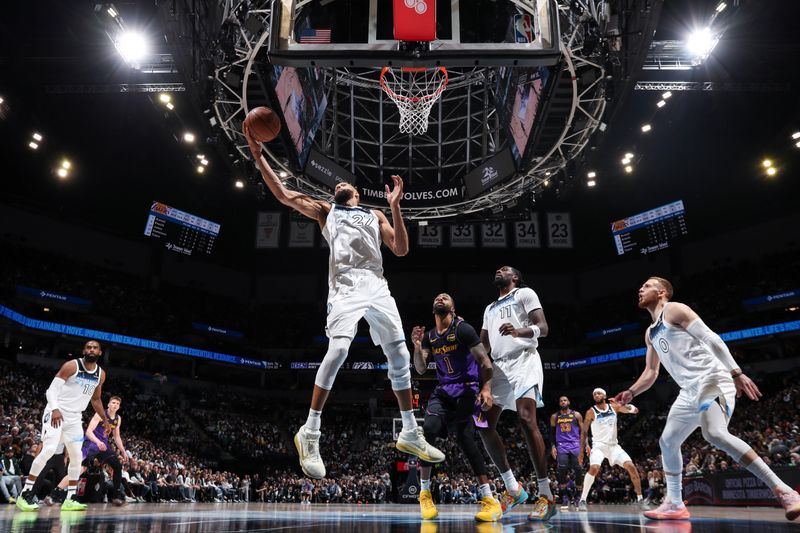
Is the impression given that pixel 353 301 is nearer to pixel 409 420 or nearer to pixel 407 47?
pixel 409 420

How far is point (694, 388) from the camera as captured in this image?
15.5 ft

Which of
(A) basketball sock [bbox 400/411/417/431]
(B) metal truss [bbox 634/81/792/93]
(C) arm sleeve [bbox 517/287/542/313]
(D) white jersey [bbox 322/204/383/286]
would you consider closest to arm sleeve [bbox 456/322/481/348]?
(C) arm sleeve [bbox 517/287/542/313]

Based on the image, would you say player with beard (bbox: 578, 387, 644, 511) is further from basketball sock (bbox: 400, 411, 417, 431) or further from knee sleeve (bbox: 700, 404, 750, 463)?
basketball sock (bbox: 400, 411, 417, 431)

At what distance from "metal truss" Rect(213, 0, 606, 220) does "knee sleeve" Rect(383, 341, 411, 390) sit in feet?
27.2

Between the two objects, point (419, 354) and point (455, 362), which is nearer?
point (455, 362)

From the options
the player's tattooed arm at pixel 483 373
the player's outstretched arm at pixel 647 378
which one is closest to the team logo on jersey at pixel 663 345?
the player's outstretched arm at pixel 647 378

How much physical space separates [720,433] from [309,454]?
128 inches

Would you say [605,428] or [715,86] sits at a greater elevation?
[715,86]

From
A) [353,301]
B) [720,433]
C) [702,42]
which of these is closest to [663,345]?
[720,433]

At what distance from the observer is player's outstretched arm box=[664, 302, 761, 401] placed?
448cm

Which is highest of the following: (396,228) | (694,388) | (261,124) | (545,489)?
(261,124)

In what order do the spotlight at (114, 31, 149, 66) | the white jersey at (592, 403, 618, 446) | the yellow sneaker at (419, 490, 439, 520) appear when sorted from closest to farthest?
the yellow sneaker at (419, 490, 439, 520) < the white jersey at (592, 403, 618, 446) < the spotlight at (114, 31, 149, 66)

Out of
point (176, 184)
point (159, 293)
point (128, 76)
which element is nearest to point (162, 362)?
point (159, 293)

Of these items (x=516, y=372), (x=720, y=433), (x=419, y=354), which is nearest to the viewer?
(x=720, y=433)
